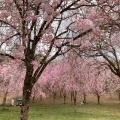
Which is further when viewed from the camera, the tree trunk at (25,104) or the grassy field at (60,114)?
the grassy field at (60,114)

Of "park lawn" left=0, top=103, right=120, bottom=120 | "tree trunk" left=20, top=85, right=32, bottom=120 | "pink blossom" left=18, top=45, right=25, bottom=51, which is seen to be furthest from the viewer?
"park lawn" left=0, top=103, right=120, bottom=120

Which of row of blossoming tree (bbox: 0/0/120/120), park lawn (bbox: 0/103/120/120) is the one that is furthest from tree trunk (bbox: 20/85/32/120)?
park lawn (bbox: 0/103/120/120)

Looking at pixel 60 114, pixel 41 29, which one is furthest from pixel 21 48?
pixel 60 114

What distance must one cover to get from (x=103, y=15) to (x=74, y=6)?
69.3 inches

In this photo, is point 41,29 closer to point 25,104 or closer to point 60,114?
point 25,104

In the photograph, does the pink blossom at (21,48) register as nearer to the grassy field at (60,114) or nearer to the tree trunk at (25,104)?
the tree trunk at (25,104)

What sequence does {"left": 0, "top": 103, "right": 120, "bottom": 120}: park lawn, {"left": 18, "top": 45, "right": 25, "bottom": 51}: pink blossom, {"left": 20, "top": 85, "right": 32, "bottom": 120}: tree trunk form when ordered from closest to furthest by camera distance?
{"left": 18, "top": 45, "right": 25, "bottom": 51}: pink blossom < {"left": 20, "top": 85, "right": 32, "bottom": 120}: tree trunk < {"left": 0, "top": 103, "right": 120, "bottom": 120}: park lawn

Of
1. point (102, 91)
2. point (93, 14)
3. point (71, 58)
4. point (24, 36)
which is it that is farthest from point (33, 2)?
point (102, 91)

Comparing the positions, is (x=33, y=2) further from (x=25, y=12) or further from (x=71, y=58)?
(x=71, y=58)

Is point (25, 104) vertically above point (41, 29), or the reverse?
point (41, 29)

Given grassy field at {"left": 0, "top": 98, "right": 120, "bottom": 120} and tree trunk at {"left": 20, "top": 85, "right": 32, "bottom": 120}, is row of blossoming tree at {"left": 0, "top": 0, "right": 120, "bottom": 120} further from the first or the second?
grassy field at {"left": 0, "top": 98, "right": 120, "bottom": 120}

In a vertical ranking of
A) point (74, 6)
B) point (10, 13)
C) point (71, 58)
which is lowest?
point (71, 58)

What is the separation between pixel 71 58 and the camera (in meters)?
10.8

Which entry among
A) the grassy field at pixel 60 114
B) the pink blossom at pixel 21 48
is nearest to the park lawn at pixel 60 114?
the grassy field at pixel 60 114
